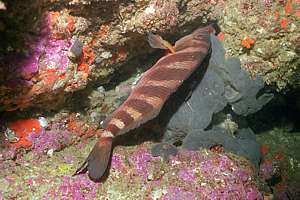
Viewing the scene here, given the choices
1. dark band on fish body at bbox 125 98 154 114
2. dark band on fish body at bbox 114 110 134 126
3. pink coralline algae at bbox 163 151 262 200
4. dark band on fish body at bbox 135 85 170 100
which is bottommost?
pink coralline algae at bbox 163 151 262 200

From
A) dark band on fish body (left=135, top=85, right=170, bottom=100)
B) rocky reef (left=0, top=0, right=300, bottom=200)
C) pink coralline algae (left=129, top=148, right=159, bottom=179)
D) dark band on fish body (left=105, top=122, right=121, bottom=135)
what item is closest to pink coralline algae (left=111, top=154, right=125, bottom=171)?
rocky reef (left=0, top=0, right=300, bottom=200)

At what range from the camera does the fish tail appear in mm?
3871

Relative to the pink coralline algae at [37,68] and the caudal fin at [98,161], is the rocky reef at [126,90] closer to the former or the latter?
the pink coralline algae at [37,68]

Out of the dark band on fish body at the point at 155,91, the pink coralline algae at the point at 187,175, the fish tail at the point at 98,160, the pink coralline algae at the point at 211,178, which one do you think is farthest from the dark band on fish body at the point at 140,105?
the pink coralline algae at the point at 187,175

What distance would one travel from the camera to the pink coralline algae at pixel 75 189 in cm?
385

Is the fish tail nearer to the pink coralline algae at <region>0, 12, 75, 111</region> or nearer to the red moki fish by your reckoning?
the red moki fish

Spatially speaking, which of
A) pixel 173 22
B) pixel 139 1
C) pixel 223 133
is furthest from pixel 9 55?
pixel 223 133

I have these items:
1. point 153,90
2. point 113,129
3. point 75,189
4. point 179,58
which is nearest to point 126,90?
point 153,90

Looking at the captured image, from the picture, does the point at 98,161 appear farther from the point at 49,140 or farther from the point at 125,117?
the point at 49,140

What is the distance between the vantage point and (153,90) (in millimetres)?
4504

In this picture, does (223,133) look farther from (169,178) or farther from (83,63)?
(83,63)

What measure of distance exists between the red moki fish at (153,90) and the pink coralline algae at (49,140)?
526 mm

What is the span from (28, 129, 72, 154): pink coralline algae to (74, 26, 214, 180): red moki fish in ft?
1.73

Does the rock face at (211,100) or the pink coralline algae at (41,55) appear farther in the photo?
the rock face at (211,100)
